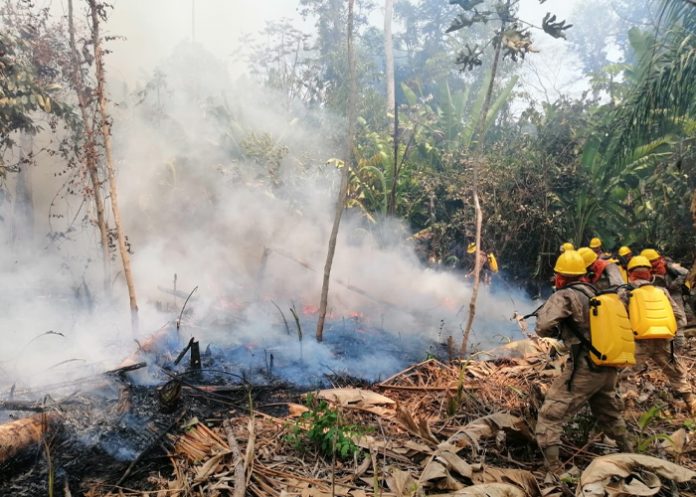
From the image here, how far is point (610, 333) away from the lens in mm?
3850

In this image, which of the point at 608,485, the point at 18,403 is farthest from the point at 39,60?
the point at 608,485

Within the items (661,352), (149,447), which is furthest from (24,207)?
(661,352)

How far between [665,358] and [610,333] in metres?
2.10

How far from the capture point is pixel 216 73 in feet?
63.6

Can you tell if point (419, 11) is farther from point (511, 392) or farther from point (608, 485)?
point (608, 485)

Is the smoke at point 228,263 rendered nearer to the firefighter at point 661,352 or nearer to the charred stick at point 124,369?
the charred stick at point 124,369

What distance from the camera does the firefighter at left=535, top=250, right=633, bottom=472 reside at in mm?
3982

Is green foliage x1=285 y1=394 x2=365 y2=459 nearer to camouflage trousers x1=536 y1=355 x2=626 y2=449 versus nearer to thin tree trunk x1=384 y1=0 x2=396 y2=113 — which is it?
camouflage trousers x1=536 y1=355 x2=626 y2=449

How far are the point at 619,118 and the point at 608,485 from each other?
329 inches

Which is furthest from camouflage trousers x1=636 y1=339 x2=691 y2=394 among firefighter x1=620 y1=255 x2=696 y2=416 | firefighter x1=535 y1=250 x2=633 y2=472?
firefighter x1=535 y1=250 x2=633 y2=472

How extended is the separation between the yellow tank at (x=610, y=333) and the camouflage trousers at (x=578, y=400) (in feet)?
0.50

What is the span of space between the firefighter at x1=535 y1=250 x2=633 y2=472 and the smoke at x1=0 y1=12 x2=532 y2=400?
10.4 feet

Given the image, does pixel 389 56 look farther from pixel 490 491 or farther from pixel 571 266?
pixel 490 491

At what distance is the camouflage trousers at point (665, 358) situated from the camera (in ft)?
17.4
